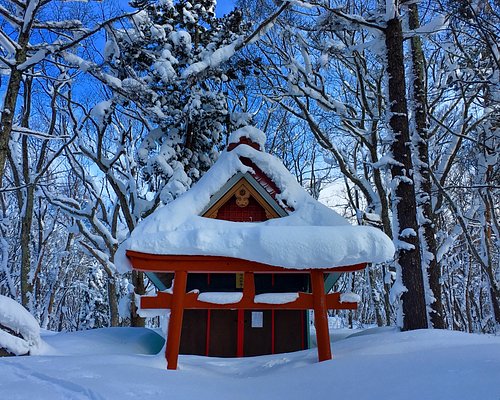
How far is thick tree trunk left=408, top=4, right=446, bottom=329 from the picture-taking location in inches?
296

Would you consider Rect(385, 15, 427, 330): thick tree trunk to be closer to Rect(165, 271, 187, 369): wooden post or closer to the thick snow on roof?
the thick snow on roof

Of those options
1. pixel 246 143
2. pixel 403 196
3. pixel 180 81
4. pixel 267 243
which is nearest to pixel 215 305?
pixel 267 243

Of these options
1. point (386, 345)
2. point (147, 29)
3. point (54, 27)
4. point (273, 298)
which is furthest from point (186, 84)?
point (386, 345)

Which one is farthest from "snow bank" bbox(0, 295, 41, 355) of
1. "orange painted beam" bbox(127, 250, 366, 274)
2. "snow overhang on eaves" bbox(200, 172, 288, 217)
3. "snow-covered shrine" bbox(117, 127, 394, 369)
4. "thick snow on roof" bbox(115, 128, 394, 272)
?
"snow overhang on eaves" bbox(200, 172, 288, 217)

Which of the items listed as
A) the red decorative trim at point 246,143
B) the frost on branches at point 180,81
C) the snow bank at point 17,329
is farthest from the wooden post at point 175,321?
the frost on branches at point 180,81

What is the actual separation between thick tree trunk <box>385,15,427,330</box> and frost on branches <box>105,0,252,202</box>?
4.92 meters

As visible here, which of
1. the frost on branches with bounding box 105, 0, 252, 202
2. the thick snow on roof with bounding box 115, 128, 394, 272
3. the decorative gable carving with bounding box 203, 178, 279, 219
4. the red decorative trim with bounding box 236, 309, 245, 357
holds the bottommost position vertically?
the red decorative trim with bounding box 236, 309, 245, 357

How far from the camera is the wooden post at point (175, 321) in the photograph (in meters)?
5.97

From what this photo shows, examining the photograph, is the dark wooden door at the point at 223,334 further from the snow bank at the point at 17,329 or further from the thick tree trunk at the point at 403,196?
the thick tree trunk at the point at 403,196

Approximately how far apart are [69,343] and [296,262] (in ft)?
20.4

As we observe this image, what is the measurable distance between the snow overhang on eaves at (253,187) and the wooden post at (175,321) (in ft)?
6.29

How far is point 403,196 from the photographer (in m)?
7.16

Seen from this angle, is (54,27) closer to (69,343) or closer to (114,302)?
(69,343)

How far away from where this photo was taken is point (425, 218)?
25.7 feet
